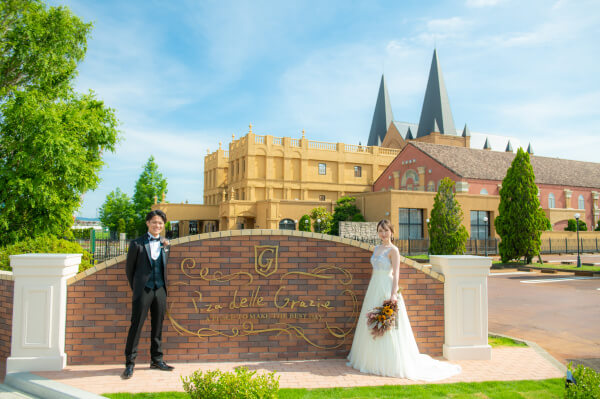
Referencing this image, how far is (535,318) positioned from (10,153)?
17.5 meters

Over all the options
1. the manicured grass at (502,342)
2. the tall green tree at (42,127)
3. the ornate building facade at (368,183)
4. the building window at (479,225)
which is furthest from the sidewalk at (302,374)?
the building window at (479,225)

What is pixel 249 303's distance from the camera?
577 centimetres

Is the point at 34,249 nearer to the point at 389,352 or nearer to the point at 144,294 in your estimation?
the point at 144,294

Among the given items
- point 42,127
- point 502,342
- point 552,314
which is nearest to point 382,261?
point 502,342

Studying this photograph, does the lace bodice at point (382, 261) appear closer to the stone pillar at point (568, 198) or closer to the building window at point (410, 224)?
the building window at point (410, 224)

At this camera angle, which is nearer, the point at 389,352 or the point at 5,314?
the point at 389,352

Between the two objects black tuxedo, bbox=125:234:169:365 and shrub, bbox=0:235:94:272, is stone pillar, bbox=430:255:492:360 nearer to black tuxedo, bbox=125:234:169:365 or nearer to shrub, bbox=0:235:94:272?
black tuxedo, bbox=125:234:169:365

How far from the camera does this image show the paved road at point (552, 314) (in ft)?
23.2

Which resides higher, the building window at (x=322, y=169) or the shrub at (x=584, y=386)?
the building window at (x=322, y=169)

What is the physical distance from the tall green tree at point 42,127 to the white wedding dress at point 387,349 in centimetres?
1324

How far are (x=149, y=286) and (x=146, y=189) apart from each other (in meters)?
48.7

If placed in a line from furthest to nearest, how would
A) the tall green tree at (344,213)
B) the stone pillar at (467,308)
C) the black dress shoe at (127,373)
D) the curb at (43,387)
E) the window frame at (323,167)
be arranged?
the window frame at (323,167), the tall green tree at (344,213), the stone pillar at (467,308), the black dress shoe at (127,373), the curb at (43,387)

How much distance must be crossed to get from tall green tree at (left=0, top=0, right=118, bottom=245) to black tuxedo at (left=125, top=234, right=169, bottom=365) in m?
11.4

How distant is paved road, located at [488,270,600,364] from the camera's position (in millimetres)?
7078
